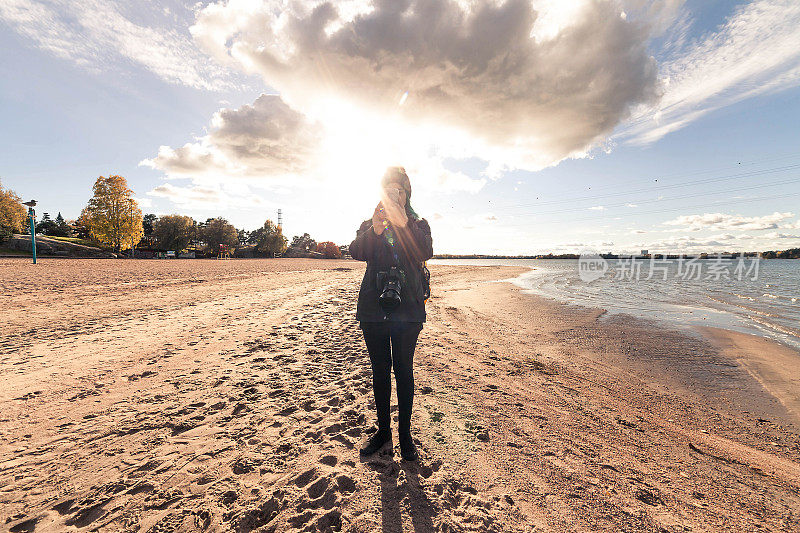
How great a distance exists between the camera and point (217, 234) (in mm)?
64438

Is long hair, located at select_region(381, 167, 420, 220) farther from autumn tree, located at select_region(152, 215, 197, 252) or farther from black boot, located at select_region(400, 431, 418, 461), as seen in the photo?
autumn tree, located at select_region(152, 215, 197, 252)

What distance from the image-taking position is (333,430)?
11.2ft

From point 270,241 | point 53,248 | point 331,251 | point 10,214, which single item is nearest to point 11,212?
point 10,214

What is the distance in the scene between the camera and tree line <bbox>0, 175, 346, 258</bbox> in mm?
39688

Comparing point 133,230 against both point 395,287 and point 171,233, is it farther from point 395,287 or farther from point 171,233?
point 395,287

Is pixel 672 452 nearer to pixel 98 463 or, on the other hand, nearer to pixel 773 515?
pixel 773 515

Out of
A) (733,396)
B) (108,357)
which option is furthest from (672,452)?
(108,357)

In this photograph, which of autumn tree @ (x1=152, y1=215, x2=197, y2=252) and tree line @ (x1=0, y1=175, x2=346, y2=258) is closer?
tree line @ (x1=0, y1=175, x2=346, y2=258)

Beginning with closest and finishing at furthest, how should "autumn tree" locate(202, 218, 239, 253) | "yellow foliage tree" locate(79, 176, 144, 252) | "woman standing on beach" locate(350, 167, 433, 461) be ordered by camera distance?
1. "woman standing on beach" locate(350, 167, 433, 461)
2. "yellow foliage tree" locate(79, 176, 144, 252)
3. "autumn tree" locate(202, 218, 239, 253)

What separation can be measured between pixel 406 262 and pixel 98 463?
343 centimetres

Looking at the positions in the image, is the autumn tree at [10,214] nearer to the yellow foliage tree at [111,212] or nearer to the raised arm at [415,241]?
the yellow foliage tree at [111,212]

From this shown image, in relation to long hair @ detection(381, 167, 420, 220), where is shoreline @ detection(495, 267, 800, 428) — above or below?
below

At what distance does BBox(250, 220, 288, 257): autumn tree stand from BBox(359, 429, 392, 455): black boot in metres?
74.1

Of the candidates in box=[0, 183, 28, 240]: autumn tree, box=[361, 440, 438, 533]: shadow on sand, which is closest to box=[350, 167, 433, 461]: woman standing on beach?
box=[361, 440, 438, 533]: shadow on sand
